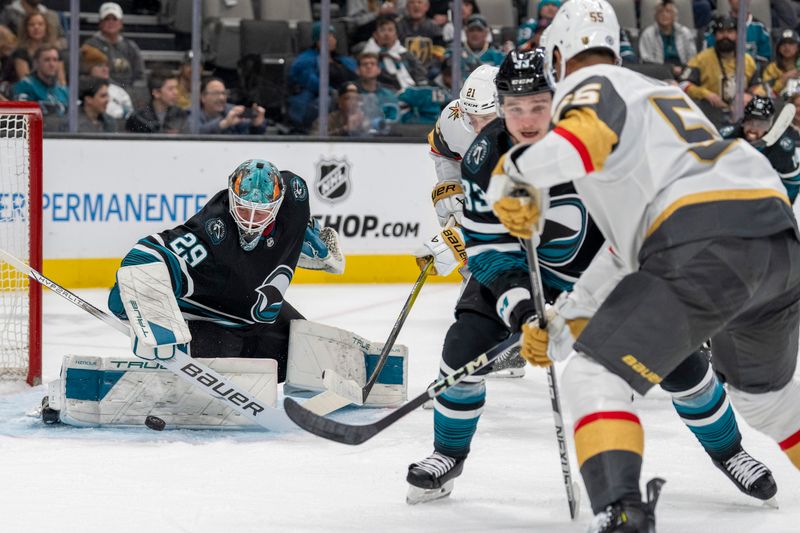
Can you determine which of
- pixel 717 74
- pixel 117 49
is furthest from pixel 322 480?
pixel 717 74

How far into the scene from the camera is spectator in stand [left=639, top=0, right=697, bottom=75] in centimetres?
695

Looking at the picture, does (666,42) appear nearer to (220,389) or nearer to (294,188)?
(294,188)

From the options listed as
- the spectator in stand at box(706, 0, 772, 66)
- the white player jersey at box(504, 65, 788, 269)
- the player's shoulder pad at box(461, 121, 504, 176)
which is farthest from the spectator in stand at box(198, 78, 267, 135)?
the white player jersey at box(504, 65, 788, 269)

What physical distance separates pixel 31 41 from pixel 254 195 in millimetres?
3000

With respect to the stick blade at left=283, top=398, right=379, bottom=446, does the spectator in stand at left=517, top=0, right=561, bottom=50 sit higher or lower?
higher

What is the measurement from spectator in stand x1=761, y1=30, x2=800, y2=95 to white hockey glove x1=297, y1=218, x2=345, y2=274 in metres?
A: 3.91

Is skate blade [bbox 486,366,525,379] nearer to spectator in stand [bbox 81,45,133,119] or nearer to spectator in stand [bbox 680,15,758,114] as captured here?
spectator in stand [bbox 81,45,133,119]

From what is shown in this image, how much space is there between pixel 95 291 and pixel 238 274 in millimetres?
2578

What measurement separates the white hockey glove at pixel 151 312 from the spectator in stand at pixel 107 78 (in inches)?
113

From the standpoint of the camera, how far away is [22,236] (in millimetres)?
4152

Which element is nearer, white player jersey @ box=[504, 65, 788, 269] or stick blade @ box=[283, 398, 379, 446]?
white player jersey @ box=[504, 65, 788, 269]

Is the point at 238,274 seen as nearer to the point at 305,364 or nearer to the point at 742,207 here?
the point at 305,364

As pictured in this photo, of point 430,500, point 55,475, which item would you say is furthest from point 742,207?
point 55,475

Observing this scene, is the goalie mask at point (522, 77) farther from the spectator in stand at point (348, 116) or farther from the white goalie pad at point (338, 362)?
the spectator in stand at point (348, 116)
